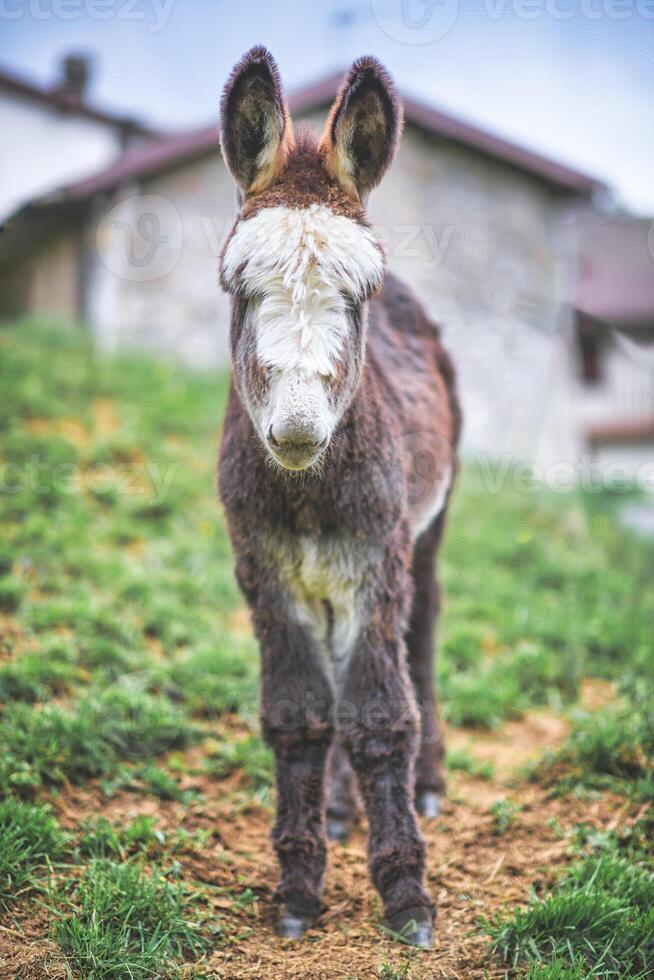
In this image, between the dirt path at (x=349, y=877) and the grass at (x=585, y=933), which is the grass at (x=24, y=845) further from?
the grass at (x=585, y=933)

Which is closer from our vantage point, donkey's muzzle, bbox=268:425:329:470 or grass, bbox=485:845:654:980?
donkey's muzzle, bbox=268:425:329:470

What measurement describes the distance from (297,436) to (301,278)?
49 cm

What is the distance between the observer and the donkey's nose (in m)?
2.23

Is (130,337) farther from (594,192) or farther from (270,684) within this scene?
(270,684)

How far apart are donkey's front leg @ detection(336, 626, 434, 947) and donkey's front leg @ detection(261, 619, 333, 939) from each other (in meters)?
0.12

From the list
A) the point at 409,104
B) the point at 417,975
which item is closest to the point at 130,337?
the point at 409,104

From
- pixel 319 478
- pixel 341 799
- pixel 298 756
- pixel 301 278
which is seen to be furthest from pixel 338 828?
pixel 301 278

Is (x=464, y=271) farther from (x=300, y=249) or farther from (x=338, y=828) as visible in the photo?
(x=300, y=249)

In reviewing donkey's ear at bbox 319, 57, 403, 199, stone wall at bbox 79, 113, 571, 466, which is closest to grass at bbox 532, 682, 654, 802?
donkey's ear at bbox 319, 57, 403, 199

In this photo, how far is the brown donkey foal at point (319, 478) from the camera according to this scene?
7.84ft

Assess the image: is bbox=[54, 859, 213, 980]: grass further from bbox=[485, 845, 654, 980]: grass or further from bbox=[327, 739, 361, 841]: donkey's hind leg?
bbox=[485, 845, 654, 980]: grass

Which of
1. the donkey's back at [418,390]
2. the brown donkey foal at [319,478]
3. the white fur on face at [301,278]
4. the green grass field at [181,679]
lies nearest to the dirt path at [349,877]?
the green grass field at [181,679]

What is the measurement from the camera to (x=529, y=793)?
388 cm

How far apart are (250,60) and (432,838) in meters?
3.13
